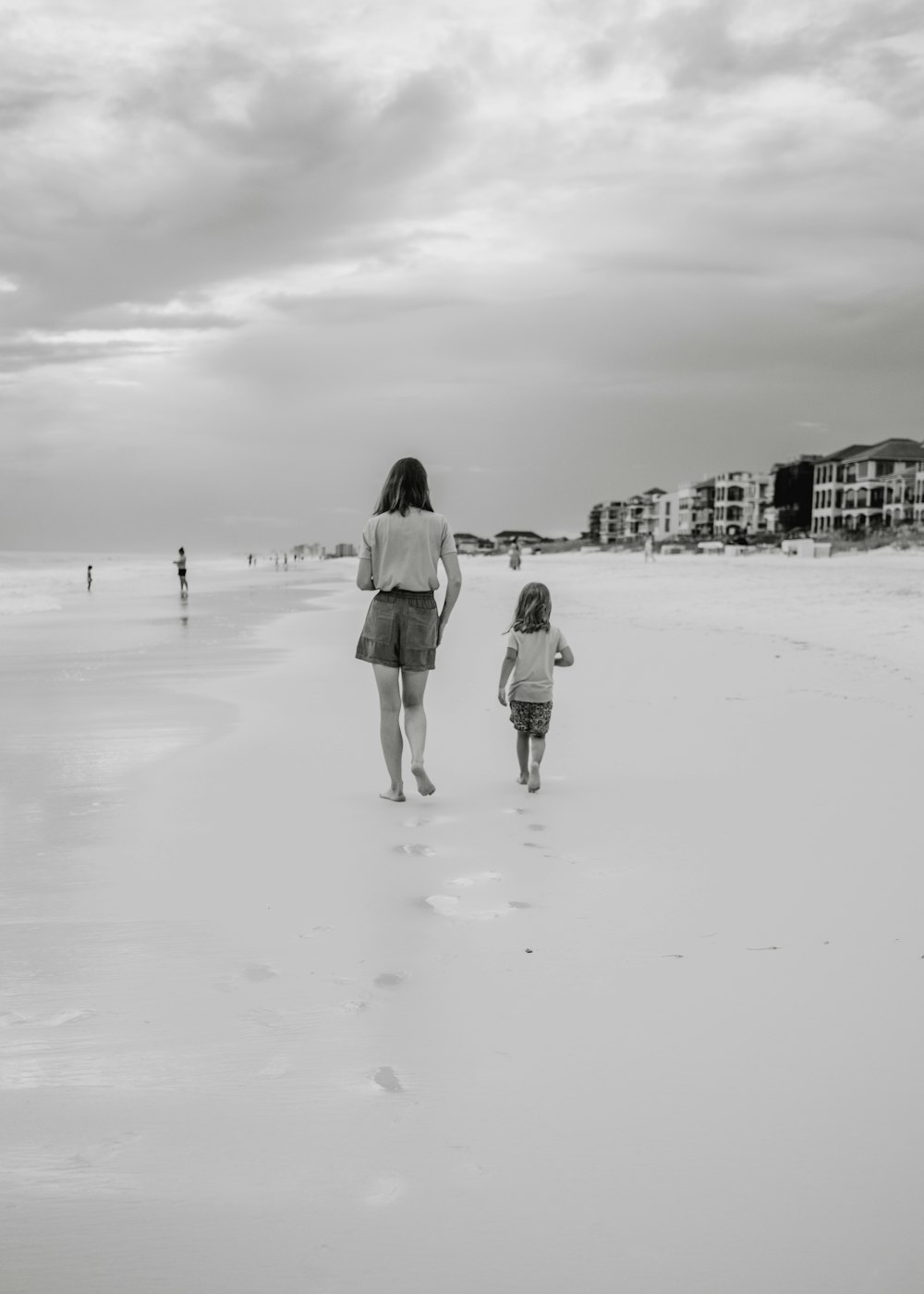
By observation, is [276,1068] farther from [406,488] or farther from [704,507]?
[704,507]

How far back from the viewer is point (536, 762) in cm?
607

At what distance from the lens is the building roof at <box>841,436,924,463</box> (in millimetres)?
100562

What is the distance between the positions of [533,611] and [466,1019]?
338 centimetres

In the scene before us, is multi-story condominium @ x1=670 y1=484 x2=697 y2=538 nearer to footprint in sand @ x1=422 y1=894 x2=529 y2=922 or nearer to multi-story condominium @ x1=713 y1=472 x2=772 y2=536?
multi-story condominium @ x1=713 y1=472 x2=772 y2=536

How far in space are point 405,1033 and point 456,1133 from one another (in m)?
0.53

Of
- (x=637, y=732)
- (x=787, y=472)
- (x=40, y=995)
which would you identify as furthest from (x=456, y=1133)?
(x=787, y=472)

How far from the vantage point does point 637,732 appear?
7.84 m

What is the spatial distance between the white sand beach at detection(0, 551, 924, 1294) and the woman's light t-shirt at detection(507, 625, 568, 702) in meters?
0.57

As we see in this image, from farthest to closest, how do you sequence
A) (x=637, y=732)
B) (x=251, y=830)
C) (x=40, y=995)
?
(x=637, y=732) < (x=251, y=830) < (x=40, y=995)

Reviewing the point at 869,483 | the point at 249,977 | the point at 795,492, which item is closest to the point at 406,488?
the point at 249,977

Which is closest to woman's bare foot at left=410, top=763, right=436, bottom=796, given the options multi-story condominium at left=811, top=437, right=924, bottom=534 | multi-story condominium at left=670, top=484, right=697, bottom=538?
multi-story condominium at left=811, top=437, right=924, bottom=534

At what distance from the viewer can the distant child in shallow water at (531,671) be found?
615cm

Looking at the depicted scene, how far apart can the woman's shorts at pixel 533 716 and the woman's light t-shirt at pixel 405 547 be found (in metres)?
0.95

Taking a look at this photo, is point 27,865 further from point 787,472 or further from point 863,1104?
point 787,472
